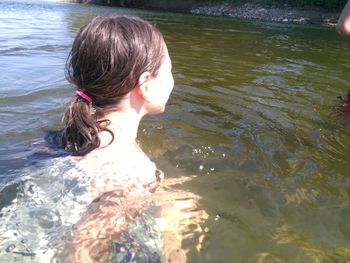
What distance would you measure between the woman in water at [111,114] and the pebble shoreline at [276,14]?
2884cm

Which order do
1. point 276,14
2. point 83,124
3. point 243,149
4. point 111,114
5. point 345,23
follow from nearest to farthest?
point 83,124 → point 111,114 → point 345,23 → point 243,149 → point 276,14

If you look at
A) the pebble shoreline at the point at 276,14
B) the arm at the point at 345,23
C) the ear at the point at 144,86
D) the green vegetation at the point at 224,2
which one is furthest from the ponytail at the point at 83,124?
the green vegetation at the point at 224,2

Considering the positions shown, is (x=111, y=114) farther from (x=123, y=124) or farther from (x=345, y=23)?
(x=345, y=23)

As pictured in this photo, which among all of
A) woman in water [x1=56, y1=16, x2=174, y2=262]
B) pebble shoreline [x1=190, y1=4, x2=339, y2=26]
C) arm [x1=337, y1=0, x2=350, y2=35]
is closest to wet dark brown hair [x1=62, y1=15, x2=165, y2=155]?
woman in water [x1=56, y1=16, x2=174, y2=262]

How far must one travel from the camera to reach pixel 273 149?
164 inches

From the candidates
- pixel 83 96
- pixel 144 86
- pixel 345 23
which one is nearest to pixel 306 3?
pixel 345 23

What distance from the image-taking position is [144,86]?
2619 millimetres

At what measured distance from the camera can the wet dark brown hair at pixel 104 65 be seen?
93.3 inches

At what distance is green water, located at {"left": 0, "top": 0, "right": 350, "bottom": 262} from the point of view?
2822mm

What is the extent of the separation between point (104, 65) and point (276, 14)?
32759mm

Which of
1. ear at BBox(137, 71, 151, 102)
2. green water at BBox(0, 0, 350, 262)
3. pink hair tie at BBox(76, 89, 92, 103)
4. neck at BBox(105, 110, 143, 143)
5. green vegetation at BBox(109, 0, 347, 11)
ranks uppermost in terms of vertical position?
ear at BBox(137, 71, 151, 102)

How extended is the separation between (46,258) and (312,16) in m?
32.5

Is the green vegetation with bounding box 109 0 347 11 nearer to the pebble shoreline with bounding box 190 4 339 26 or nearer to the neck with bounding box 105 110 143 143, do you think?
the pebble shoreline with bounding box 190 4 339 26

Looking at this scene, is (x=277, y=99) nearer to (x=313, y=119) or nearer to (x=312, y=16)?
(x=313, y=119)
